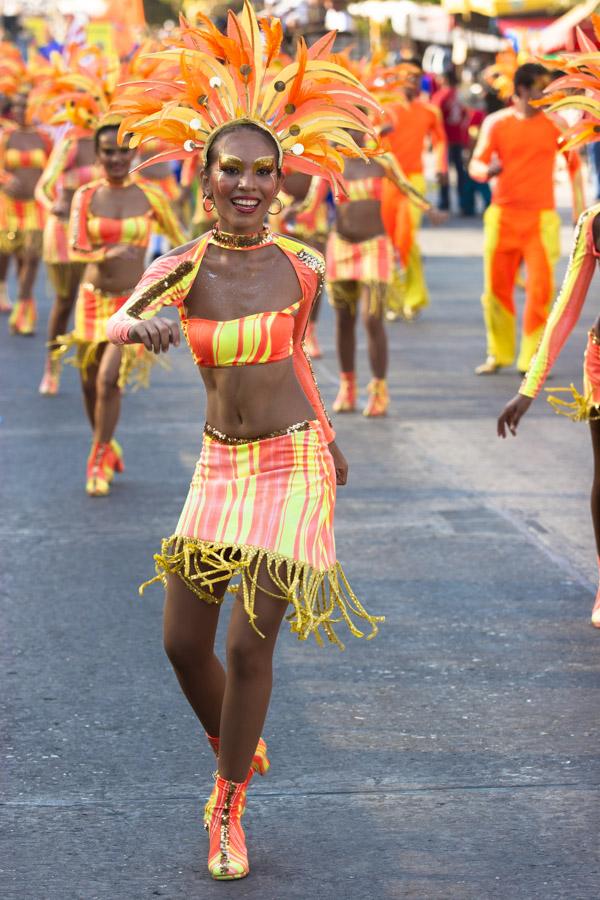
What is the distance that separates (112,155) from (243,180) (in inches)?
192

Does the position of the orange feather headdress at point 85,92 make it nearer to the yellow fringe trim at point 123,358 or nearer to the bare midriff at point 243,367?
the yellow fringe trim at point 123,358

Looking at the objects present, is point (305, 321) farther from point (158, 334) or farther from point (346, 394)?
point (346, 394)

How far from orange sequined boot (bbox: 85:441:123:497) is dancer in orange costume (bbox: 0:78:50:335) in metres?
6.68

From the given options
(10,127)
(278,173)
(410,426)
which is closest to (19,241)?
(10,127)

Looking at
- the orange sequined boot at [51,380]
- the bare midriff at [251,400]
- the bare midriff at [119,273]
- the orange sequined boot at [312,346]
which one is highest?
the bare midriff at [251,400]

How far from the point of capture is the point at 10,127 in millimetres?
16062

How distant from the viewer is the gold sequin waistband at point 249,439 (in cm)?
454

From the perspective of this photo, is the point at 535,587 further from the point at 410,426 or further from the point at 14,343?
the point at 14,343

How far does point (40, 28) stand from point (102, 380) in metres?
39.3

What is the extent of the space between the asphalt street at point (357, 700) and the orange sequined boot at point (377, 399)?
3.15 feet

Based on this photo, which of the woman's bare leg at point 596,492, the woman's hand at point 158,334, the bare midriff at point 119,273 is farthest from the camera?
the bare midriff at point 119,273

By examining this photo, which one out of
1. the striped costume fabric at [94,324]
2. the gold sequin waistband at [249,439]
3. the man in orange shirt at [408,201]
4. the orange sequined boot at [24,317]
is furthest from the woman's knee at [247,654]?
the man in orange shirt at [408,201]

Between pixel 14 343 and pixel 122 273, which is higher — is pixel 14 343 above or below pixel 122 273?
below

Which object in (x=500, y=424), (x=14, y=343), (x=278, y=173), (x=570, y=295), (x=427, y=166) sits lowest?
(x=427, y=166)
